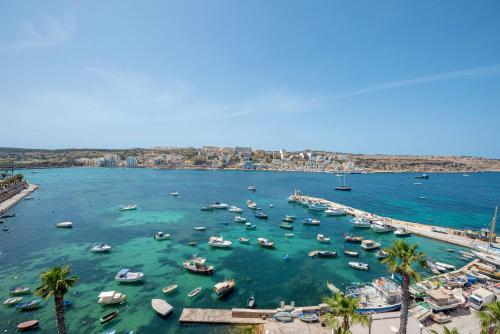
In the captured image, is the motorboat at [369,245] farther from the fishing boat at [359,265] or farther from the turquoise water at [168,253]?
the fishing boat at [359,265]

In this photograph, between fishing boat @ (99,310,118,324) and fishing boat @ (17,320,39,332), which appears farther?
fishing boat @ (99,310,118,324)

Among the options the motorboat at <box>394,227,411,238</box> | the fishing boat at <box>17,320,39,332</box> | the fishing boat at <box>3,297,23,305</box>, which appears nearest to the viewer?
the fishing boat at <box>17,320,39,332</box>

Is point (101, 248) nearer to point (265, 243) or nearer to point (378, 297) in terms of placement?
point (265, 243)

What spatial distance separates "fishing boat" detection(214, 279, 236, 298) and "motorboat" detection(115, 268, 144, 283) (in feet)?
33.2

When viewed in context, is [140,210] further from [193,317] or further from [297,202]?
[193,317]

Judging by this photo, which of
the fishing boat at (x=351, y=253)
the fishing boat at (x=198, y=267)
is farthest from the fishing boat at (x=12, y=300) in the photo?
the fishing boat at (x=351, y=253)

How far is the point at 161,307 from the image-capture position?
89.4 ft

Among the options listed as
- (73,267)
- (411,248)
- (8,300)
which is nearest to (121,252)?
(73,267)

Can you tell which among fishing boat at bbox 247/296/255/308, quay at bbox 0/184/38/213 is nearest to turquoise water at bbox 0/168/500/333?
fishing boat at bbox 247/296/255/308

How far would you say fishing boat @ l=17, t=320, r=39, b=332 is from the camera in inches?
958

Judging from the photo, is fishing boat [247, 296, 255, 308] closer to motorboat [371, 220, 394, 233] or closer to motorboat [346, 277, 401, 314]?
motorboat [346, 277, 401, 314]

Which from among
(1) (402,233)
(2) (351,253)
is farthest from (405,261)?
(1) (402,233)

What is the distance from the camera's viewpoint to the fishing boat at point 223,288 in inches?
1193

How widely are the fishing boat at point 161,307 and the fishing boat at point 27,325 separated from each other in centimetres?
1043
